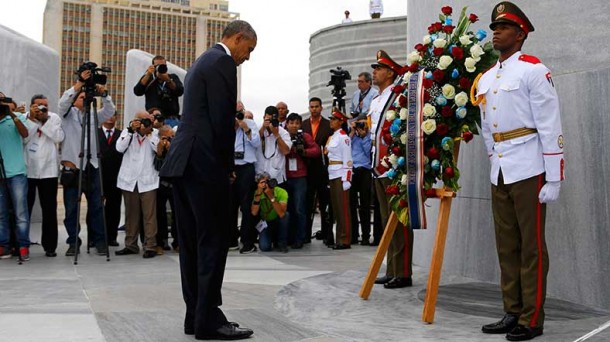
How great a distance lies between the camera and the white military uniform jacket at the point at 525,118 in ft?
12.9

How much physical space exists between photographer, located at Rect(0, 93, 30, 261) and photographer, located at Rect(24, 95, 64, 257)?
0.21m

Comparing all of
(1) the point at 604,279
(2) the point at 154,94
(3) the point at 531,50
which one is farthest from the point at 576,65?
(2) the point at 154,94

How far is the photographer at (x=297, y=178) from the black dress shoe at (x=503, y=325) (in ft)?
16.4

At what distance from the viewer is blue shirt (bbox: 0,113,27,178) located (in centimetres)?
752

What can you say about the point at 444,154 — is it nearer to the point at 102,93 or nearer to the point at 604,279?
the point at 604,279

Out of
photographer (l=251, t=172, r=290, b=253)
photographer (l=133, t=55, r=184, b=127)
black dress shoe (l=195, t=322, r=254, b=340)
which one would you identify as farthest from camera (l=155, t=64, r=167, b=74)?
black dress shoe (l=195, t=322, r=254, b=340)

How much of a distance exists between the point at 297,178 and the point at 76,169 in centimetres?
278

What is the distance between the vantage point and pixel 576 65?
497 centimetres

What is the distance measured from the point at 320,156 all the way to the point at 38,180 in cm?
364

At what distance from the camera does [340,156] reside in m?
8.93

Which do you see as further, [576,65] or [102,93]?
[102,93]

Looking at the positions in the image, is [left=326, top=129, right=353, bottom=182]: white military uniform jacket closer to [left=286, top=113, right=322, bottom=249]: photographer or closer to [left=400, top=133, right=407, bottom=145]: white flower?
[left=286, top=113, right=322, bottom=249]: photographer

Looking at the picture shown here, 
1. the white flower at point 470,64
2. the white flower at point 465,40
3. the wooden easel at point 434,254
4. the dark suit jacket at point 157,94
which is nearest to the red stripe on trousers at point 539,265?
the wooden easel at point 434,254

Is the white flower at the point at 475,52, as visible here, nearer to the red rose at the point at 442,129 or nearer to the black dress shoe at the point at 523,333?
the red rose at the point at 442,129
